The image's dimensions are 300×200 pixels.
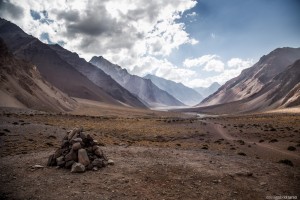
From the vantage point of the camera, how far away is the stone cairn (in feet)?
50.5

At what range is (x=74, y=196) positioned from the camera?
39.0 feet

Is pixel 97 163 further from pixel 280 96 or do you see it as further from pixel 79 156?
pixel 280 96

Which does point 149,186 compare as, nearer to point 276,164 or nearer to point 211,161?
point 211,161

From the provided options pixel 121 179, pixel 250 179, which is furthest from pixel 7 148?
pixel 250 179

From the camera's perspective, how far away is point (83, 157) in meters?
15.5

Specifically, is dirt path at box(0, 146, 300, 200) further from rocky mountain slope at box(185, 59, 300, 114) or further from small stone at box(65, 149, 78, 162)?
rocky mountain slope at box(185, 59, 300, 114)

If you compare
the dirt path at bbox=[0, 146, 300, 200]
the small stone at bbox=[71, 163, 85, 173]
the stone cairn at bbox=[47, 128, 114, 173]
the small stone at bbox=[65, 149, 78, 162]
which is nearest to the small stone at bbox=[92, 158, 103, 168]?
the stone cairn at bbox=[47, 128, 114, 173]

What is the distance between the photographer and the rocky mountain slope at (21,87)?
2699 inches

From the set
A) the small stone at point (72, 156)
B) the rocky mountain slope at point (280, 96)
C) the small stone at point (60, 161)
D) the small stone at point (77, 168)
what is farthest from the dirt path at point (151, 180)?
the rocky mountain slope at point (280, 96)

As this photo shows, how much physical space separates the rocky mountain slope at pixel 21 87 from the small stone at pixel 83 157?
51702mm

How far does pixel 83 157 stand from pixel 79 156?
0.24 metres

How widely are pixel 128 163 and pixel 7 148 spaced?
33.0 ft

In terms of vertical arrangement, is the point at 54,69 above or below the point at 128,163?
above

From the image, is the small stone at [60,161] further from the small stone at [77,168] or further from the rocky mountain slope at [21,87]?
the rocky mountain slope at [21,87]
